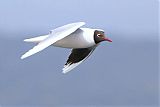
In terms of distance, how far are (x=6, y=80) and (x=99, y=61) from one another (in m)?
6.02

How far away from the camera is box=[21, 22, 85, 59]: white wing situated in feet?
12.3

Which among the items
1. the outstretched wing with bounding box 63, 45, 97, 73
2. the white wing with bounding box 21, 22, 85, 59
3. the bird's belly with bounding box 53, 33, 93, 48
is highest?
the white wing with bounding box 21, 22, 85, 59

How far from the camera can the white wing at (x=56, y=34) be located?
3.75 metres

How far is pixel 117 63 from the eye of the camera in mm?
36906

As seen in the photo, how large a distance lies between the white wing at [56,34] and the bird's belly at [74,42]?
0.21 feet

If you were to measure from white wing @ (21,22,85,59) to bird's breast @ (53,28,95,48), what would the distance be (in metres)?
0.06

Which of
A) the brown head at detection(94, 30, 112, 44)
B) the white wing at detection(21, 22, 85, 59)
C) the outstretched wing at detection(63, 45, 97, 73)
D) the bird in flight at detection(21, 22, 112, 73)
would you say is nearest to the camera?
the white wing at detection(21, 22, 85, 59)

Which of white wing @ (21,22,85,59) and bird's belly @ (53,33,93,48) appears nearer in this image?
white wing @ (21,22,85,59)

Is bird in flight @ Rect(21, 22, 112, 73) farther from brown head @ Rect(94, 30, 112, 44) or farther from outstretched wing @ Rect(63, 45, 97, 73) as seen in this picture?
outstretched wing @ Rect(63, 45, 97, 73)

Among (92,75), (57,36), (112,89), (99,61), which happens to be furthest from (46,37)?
(99,61)

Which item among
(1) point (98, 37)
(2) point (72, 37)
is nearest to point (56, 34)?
(2) point (72, 37)

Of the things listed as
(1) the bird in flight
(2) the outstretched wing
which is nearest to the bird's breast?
(1) the bird in flight

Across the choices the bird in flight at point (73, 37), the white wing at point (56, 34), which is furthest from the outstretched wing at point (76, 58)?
the white wing at point (56, 34)

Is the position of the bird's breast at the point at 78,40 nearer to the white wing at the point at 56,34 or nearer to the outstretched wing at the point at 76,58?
the white wing at the point at 56,34
